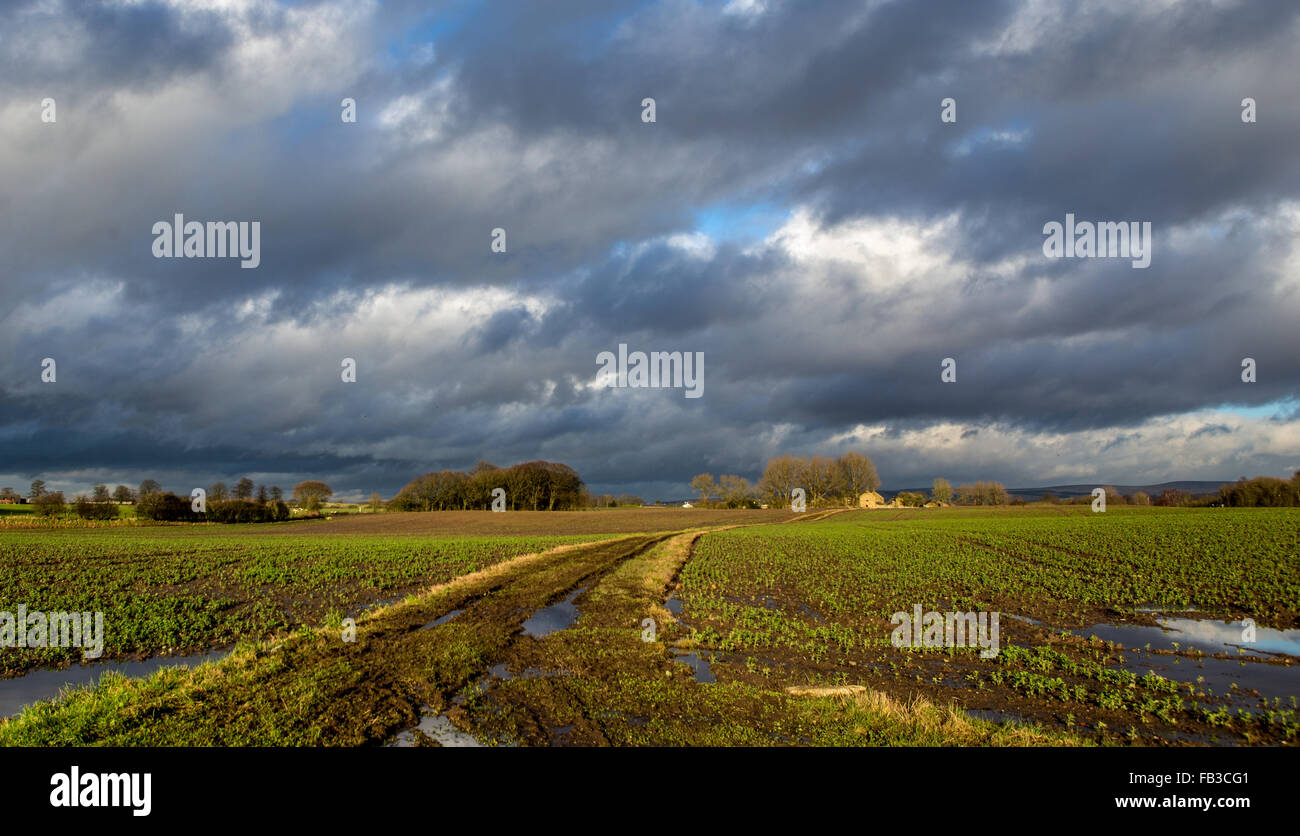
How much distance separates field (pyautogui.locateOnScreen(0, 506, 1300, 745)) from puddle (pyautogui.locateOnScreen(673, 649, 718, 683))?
9 cm

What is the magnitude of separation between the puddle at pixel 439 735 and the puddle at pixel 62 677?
26.0 ft

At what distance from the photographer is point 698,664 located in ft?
45.5

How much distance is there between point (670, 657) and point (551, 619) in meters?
6.38

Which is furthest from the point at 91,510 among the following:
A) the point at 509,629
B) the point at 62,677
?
the point at 509,629

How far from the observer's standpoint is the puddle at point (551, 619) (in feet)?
57.8

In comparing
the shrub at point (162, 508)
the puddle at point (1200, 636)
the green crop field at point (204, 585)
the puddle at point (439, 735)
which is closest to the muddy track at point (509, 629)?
the puddle at point (439, 735)

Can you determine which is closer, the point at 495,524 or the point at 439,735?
the point at 439,735

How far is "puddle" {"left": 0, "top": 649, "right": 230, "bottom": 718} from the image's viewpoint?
39.4 ft

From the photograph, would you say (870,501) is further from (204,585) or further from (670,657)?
(670,657)

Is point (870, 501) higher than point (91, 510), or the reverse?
point (91, 510)

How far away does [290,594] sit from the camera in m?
25.1
